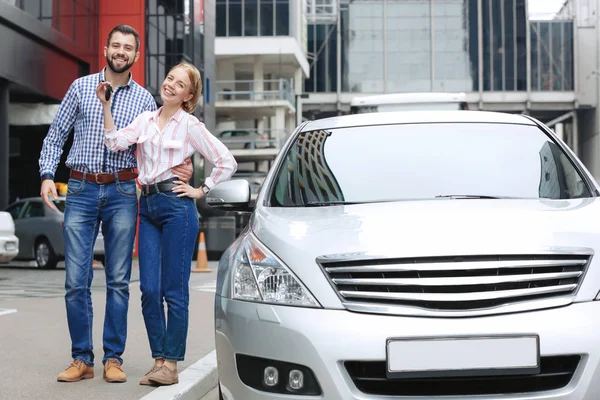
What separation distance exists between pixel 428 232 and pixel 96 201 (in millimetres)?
2319

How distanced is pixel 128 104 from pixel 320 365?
2.54m

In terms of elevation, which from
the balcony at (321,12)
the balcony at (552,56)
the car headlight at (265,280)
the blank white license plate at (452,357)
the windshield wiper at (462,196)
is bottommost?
the blank white license plate at (452,357)

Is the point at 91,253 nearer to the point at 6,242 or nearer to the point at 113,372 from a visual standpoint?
the point at 113,372

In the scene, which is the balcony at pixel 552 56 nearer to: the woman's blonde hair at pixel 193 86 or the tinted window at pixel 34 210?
the tinted window at pixel 34 210

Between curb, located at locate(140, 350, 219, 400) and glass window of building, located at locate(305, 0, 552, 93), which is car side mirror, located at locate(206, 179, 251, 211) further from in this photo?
glass window of building, located at locate(305, 0, 552, 93)

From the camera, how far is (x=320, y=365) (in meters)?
3.35

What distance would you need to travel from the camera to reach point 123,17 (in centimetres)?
2617

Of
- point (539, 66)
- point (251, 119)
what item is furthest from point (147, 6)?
point (539, 66)

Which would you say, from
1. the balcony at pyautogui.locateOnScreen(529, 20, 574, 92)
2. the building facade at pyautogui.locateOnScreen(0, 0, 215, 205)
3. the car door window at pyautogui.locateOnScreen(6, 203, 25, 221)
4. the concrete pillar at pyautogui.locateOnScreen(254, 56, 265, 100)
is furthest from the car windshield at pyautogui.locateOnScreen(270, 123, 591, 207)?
the balcony at pyautogui.locateOnScreen(529, 20, 574, 92)

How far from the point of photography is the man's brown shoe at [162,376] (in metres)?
5.05

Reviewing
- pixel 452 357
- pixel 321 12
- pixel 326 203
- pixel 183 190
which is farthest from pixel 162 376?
pixel 321 12

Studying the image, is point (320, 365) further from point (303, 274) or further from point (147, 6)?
point (147, 6)

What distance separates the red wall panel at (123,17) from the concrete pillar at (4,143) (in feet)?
18.1

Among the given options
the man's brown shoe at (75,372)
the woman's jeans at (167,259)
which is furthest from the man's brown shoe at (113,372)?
the woman's jeans at (167,259)
